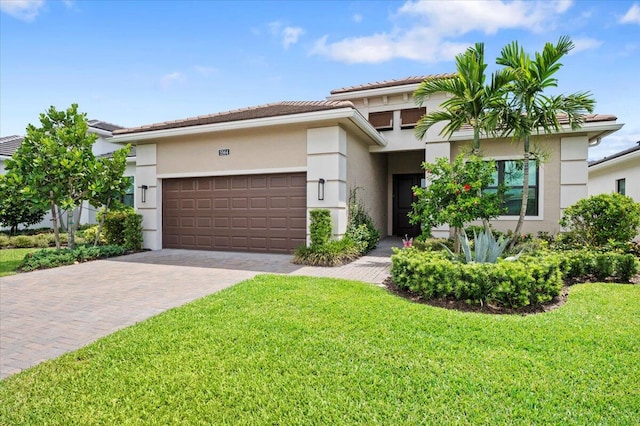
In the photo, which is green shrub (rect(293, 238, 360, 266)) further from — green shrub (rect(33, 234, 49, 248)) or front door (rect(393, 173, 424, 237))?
green shrub (rect(33, 234, 49, 248))

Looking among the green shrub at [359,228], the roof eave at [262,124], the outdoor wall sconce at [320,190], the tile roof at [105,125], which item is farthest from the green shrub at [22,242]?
the green shrub at [359,228]

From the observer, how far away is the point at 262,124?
9.65m

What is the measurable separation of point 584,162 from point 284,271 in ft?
30.9

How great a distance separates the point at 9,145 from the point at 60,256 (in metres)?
12.5

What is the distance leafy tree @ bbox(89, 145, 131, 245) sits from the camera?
394 inches

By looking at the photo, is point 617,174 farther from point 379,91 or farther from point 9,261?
point 9,261

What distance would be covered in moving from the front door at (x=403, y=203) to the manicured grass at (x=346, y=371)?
34.2 feet

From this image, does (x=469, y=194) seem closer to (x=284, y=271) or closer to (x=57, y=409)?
(x=284, y=271)

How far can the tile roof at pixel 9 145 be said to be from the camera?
622 inches

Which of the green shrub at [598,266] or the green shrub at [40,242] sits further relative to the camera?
the green shrub at [40,242]

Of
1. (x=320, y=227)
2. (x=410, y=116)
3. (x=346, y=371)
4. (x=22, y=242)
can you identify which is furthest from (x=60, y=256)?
(x=410, y=116)

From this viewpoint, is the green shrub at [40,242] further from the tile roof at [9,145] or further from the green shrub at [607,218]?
the green shrub at [607,218]

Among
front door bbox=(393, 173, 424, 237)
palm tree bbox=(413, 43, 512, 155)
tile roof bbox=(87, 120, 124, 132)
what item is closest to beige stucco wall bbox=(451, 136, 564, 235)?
palm tree bbox=(413, 43, 512, 155)

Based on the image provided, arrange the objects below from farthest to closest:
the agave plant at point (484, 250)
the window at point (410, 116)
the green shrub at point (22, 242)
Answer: the green shrub at point (22, 242) → the window at point (410, 116) → the agave plant at point (484, 250)
